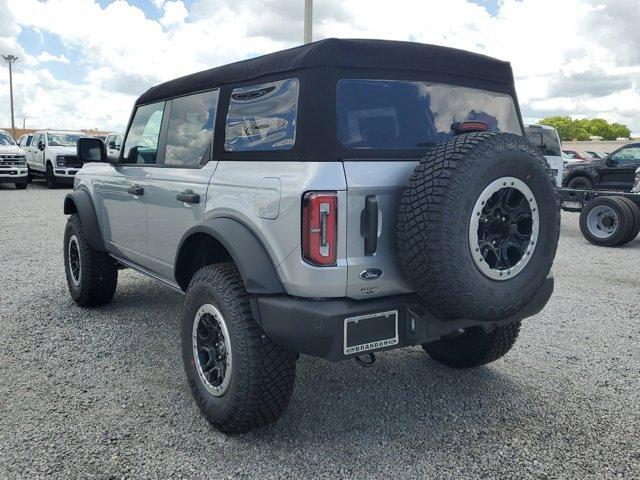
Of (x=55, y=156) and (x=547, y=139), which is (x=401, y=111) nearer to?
(x=547, y=139)

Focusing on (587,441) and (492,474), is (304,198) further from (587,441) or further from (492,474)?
(587,441)

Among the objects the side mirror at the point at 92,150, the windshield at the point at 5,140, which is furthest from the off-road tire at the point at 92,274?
the windshield at the point at 5,140

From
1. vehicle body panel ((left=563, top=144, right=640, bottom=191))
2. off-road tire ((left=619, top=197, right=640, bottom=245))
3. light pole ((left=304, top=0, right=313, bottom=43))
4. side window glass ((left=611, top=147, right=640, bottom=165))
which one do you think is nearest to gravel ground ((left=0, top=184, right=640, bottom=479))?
off-road tire ((left=619, top=197, right=640, bottom=245))

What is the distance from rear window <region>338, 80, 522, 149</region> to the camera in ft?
8.83

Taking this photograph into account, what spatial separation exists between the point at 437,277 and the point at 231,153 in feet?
4.51

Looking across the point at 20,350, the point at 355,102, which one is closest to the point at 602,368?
the point at 355,102

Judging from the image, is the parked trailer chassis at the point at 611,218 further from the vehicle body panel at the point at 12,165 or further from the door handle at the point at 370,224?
the vehicle body panel at the point at 12,165

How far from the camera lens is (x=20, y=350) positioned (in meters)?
4.07

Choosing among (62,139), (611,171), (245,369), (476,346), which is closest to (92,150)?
(245,369)

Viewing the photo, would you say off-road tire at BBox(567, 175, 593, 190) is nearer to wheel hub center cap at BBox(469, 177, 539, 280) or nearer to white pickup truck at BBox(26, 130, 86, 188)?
Answer: wheel hub center cap at BBox(469, 177, 539, 280)

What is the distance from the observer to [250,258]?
266 centimetres

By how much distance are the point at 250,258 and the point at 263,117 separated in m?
0.77

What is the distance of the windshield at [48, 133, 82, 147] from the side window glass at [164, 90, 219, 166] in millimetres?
15922

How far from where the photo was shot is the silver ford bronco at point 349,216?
8.02 ft
